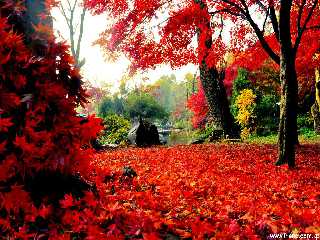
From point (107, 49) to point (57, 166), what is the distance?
1229 centimetres

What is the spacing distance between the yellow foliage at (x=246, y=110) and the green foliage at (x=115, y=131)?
921 centimetres

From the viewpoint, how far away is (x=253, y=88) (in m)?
28.1

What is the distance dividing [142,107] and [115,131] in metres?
25.8

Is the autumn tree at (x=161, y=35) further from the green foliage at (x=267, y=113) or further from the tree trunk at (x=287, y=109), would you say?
the green foliage at (x=267, y=113)

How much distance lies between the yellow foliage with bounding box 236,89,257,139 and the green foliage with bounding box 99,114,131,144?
921cm

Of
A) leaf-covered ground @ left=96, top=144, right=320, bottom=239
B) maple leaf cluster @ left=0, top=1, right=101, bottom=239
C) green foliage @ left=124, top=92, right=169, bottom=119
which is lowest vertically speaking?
leaf-covered ground @ left=96, top=144, right=320, bottom=239

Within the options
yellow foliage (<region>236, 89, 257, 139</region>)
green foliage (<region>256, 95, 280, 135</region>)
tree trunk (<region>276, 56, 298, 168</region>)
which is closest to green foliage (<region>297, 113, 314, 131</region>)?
green foliage (<region>256, 95, 280, 135</region>)

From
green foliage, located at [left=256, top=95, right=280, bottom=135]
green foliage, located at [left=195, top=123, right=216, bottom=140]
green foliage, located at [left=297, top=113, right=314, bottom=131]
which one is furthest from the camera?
green foliage, located at [left=256, top=95, right=280, bottom=135]

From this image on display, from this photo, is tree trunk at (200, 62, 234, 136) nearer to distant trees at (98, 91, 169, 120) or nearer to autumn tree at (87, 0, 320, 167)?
autumn tree at (87, 0, 320, 167)

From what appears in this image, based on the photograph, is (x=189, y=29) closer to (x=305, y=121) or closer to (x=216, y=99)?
(x=216, y=99)

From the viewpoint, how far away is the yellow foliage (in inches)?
1051

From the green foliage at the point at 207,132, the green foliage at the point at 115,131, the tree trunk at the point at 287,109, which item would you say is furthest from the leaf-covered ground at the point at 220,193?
the green foliage at the point at 115,131

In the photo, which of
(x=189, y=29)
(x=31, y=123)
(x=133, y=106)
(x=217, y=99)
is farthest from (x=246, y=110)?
(x=31, y=123)

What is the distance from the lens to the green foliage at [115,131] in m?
20.8
